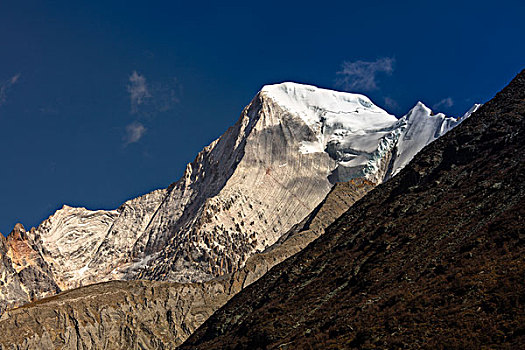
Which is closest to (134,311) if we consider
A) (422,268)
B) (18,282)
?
(18,282)

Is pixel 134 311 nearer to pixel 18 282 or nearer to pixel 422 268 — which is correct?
pixel 18 282

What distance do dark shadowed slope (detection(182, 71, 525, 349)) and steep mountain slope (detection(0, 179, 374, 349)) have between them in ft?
215

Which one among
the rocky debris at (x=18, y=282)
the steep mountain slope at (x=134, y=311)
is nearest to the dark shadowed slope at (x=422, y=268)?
the steep mountain slope at (x=134, y=311)

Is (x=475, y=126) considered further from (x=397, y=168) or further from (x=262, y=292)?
(x=397, y=168)

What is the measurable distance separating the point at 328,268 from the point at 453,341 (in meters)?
32.3

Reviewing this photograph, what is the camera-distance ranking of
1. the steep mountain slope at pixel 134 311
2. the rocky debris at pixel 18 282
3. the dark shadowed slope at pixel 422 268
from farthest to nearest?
the rocky debris at pixel 18 282 → the steep mountain slope at pixel 134 311 → the dark shadowed slope at pixel 422 268

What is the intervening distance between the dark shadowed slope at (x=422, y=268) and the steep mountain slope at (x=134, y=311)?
215ft

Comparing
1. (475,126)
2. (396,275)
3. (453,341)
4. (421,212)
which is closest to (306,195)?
(475,126)

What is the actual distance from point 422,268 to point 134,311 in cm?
10429

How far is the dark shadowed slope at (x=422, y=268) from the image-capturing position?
41694 mm

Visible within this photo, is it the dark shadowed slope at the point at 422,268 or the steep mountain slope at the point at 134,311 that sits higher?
the steep mountain slope at the point at 134,311

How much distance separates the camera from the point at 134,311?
148000 millimetres

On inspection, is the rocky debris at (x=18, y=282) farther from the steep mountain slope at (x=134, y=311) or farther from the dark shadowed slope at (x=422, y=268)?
the dark shadowed slope at (x=422, y=268)

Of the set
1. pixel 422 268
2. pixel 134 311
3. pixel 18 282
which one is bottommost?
pixel 422 268
